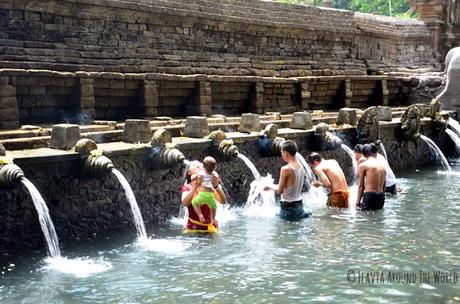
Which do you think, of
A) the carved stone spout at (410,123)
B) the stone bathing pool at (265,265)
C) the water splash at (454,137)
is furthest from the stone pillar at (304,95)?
the stone bathing pool at (265,265)

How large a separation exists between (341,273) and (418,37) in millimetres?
21079

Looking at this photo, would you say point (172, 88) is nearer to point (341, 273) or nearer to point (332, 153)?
point (332, 153)

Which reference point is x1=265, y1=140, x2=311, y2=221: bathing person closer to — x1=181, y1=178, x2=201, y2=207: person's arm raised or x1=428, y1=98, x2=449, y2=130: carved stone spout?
x1=181, y1=178, x2=201, y2=207: person's arm raised

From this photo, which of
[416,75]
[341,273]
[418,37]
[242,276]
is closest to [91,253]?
[242,276]

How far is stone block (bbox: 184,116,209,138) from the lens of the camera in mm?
10148

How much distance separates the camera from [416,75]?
76.1 ft

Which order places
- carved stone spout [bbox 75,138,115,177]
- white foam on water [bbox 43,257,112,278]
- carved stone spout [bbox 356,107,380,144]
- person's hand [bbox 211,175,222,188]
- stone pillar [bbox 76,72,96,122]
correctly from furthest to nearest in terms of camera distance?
1. carved stone spout [bbox 356,107,380,144]
2. stone pillar [bbox 76,72,96,122]
3. person's hand [bbox 211,175,222,188]
4. carved stone spout [bbox 75,138,115,177]
5. white foam on water [bbox 43,257,112,278]

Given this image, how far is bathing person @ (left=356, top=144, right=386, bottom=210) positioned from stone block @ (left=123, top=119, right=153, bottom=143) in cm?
331

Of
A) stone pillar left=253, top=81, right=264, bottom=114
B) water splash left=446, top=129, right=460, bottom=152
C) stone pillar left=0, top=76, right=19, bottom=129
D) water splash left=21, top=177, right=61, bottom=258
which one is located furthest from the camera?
water splash left=446, top=129, right=460, bottom=152

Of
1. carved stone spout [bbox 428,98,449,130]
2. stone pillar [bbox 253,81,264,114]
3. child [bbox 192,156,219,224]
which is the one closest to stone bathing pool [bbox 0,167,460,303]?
child [bbox 192,156,219,224]

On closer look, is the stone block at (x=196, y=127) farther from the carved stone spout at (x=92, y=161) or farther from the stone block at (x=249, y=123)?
the carved stone spout at (x=92, y=161)

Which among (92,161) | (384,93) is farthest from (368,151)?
(384,93)

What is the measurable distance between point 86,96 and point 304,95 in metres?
7.62

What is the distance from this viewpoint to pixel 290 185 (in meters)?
8.88
